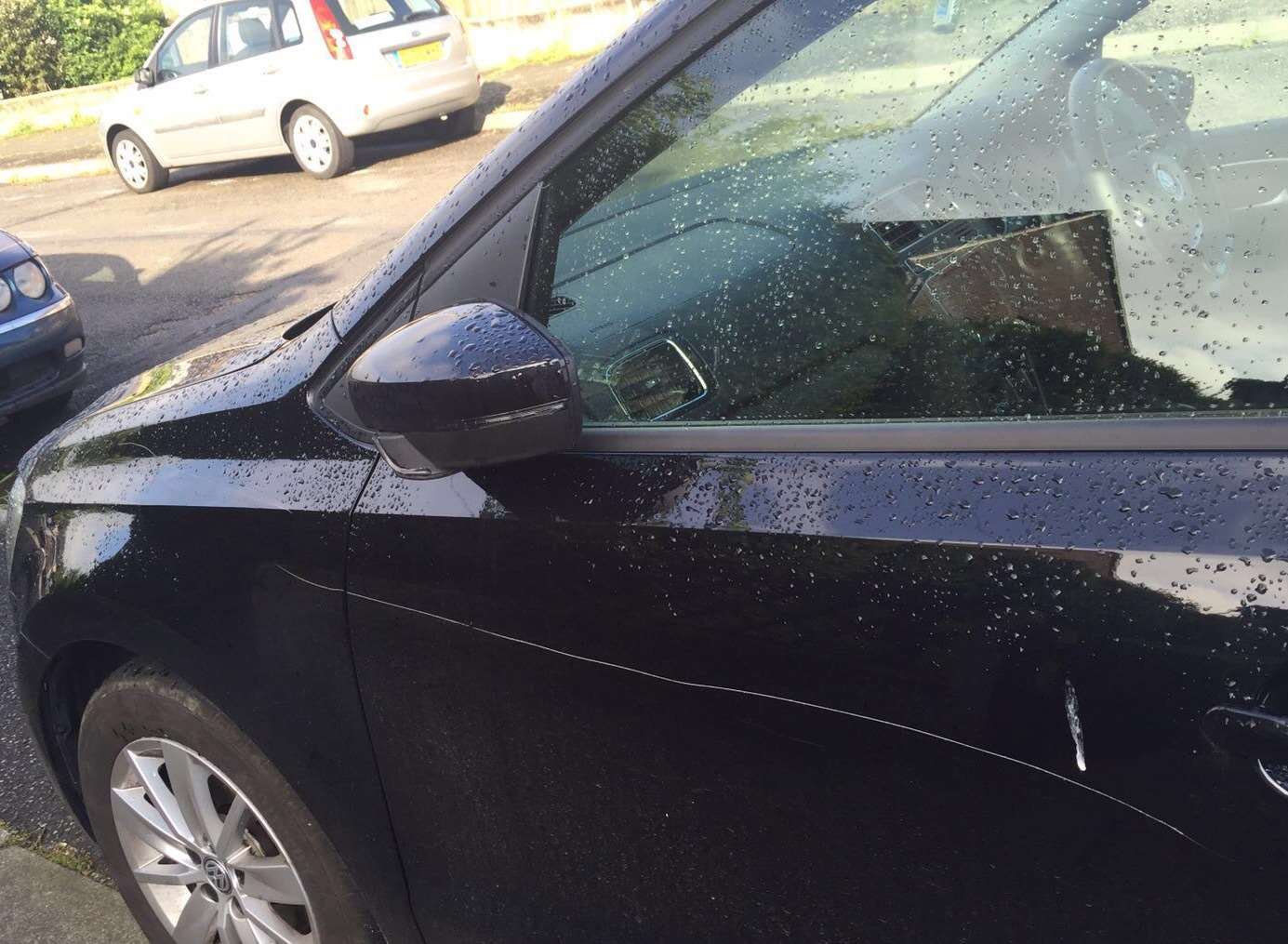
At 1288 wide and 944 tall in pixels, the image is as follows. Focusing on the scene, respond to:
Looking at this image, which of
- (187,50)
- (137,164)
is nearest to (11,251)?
(187,50)

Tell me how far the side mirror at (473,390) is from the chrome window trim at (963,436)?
13cm

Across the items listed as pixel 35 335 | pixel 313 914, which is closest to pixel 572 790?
pixel 313 914

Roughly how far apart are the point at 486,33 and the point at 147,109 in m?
4.53

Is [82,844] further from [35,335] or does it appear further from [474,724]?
[35,335]

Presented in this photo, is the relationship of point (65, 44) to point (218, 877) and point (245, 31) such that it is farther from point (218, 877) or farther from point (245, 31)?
point (218, 877)

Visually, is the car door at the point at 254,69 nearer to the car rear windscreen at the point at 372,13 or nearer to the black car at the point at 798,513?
the car rear windscreen at the point at 372,13

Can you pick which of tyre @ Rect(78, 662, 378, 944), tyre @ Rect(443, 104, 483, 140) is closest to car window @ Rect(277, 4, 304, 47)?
tyre @ Rect(443, 104, 483, 140)

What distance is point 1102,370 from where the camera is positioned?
1241mm

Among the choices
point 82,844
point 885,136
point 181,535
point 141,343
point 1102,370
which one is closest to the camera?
point 1102,370

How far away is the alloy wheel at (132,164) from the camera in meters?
13.0

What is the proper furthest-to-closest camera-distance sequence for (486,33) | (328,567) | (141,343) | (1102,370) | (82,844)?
(486,33)
(141,343)
(82,844)
(328,567)
(1102,370)

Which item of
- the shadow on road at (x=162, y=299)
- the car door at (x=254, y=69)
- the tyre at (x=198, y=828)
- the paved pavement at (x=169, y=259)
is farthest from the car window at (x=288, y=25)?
the tyre at (x=198, y=828)

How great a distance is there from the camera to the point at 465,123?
473 inches

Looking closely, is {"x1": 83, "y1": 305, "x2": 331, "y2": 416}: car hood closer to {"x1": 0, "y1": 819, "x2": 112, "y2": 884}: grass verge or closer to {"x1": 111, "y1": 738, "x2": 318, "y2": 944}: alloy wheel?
{"x1": 111, "y1": 738, "x2": 318, "y2": 944}: alloy wheel
